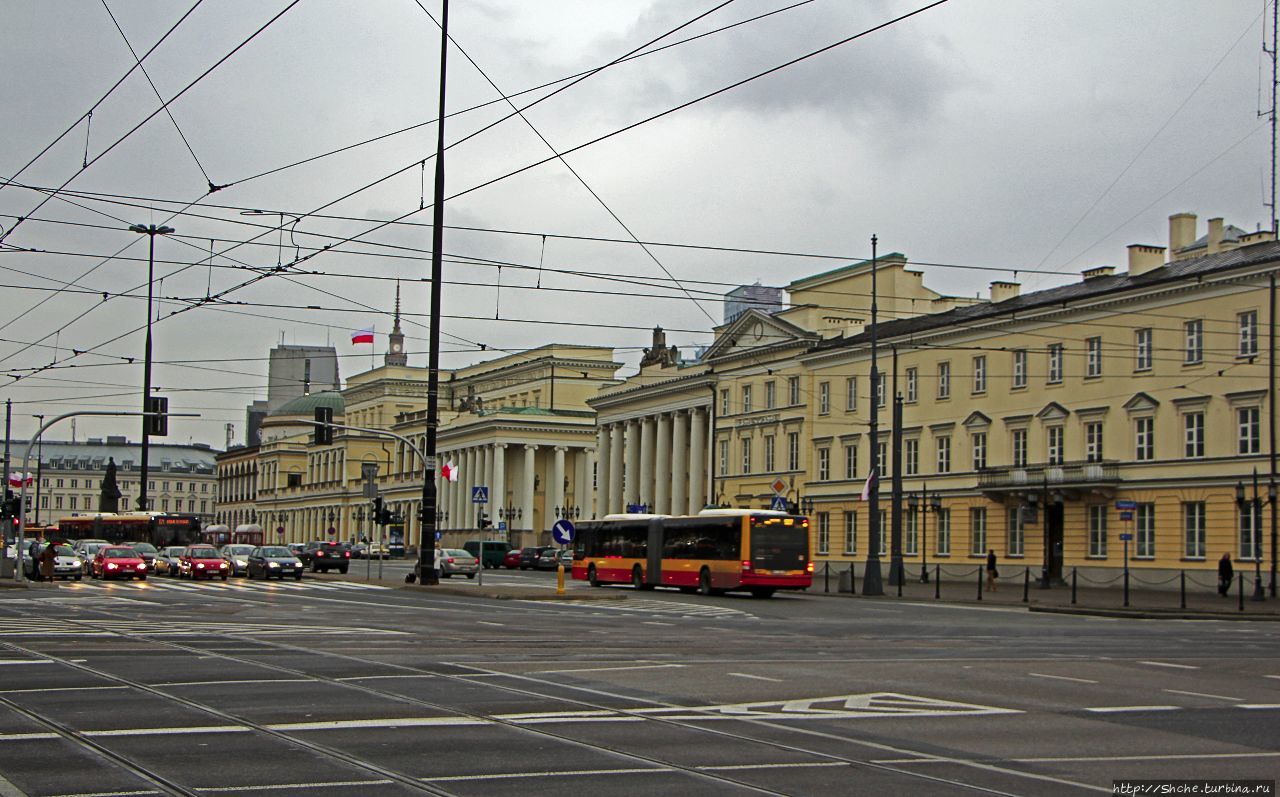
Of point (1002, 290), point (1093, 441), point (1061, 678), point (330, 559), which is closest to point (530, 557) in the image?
point (330, 559)

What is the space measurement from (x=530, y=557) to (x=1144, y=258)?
1633 inches

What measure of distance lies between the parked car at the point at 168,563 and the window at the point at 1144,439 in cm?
3912

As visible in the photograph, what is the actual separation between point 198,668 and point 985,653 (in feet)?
40.0

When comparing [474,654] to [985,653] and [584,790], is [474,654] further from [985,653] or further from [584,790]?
[584,790]

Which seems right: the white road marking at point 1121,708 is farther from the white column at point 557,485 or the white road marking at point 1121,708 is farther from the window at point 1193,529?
the white column at point 557,485

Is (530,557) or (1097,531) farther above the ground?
(1097,531)

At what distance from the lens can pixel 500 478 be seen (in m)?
126

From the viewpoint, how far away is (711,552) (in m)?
50.6

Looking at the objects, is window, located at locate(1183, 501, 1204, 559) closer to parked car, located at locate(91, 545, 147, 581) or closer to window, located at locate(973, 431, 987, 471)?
window, located at locate(973, 431, 987, 471)

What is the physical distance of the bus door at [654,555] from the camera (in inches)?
2135

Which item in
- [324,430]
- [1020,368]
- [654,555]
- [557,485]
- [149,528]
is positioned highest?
[1020,368]

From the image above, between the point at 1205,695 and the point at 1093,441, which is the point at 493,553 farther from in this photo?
the point at 1205,695

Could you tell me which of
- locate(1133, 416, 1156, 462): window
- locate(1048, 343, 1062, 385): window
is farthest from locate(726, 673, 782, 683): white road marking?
locate(1048, 343, 1062, 385): window

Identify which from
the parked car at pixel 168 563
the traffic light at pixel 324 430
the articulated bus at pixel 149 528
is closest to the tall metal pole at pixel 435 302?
the traffic light at pixel 324 430
